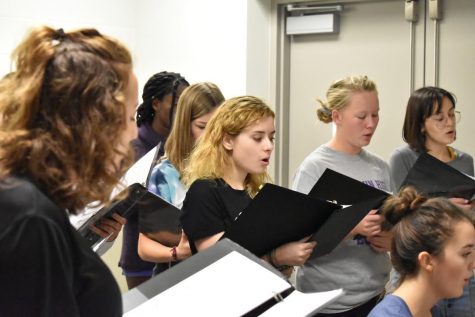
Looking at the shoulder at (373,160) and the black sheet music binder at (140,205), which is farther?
the shoulder at (373,160)

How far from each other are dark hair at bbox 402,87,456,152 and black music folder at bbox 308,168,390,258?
0.86 meters

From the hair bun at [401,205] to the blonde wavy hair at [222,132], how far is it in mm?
394

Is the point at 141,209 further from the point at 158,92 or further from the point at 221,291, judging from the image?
the point at 221,291

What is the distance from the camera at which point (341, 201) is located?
2.12 metres

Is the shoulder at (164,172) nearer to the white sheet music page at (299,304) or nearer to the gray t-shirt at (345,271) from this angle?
the gray t-shirt at (345,271)

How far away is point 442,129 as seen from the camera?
2.91 meters

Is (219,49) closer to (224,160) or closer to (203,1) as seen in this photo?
(203,1)

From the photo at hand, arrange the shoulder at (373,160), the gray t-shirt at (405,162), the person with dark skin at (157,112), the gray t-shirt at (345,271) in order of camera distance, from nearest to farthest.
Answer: the gray t-shirt at (345,271) < the shoulder at (373,160) < the person with dark skin at (157,112) < the gray t-shirt at (405,162)

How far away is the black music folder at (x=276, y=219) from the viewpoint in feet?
5.87

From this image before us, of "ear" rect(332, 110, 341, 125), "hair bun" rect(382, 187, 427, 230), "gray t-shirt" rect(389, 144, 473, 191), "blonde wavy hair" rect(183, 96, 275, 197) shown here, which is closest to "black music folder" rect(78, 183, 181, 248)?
"blonde wavy hair" rect(183, 96, 275, 197)

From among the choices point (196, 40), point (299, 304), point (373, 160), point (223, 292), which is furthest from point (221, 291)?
point (196, 40)

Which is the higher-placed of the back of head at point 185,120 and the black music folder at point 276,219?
the back of head at point 185,120

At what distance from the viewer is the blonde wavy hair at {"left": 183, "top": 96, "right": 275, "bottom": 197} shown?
6.97ft

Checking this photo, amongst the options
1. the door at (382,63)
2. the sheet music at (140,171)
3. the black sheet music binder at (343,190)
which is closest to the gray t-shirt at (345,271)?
the black sheet music binder at (343,190)
